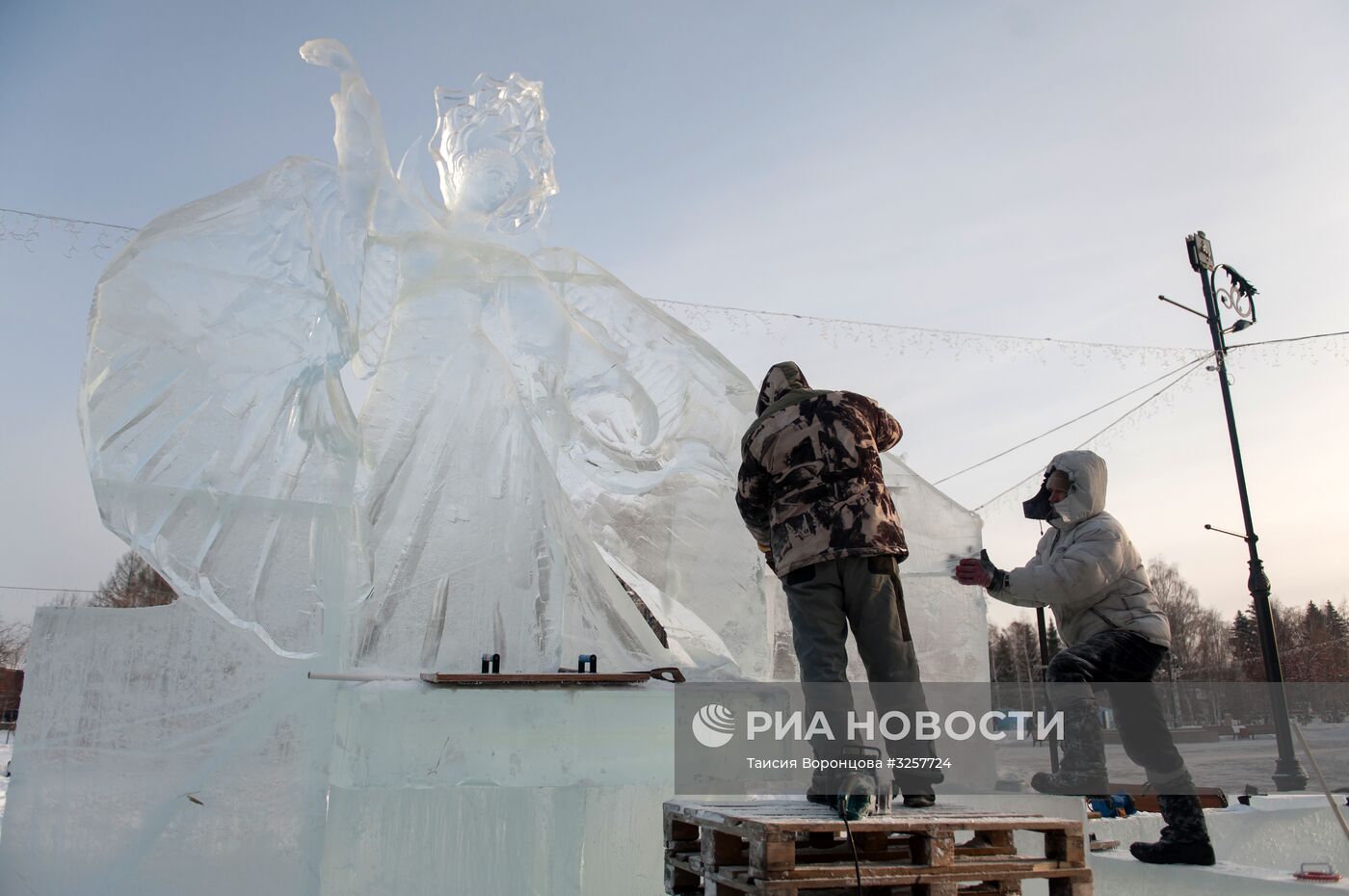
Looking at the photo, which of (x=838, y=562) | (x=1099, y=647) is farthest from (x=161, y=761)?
(x=1099, y=647)

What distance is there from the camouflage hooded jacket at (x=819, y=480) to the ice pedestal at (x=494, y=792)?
1234mm

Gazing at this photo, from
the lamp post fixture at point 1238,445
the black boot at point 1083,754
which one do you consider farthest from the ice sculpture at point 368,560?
the lamp post fixture at point 1238,445

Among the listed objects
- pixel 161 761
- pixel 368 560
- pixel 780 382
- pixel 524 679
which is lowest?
pixel 161 761

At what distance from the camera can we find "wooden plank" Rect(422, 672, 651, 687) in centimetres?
367

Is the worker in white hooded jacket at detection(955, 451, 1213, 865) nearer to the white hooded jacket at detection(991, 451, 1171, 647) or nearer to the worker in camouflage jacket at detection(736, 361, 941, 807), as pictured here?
the white hooded jacket at detection(991, 451, 1171, 647)

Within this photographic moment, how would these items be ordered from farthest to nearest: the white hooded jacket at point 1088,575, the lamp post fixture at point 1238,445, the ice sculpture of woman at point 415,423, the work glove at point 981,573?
1. the lamp post fixture at point 1238,445
2. the ice sculpture of woman at point 415,423
3. the work glove at point 981,573
4. the white hooded jacket at point 1088,575

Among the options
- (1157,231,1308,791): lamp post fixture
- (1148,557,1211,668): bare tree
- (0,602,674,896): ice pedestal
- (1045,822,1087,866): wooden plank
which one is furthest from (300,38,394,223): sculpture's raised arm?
(1148,557,1211,668): bare tree

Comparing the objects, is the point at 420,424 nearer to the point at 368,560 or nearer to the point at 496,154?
the point at 368,560

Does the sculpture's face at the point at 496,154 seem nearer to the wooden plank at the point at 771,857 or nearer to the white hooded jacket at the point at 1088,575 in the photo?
the white hooded jacket at the point at 1088,575

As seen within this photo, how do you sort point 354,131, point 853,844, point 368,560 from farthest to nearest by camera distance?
point 354,131, point 368,560, point 853,844

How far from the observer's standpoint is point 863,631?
109 inches

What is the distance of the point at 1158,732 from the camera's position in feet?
10.4

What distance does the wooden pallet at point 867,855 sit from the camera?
1998 millimetres

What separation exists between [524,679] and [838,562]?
151 centimetres
